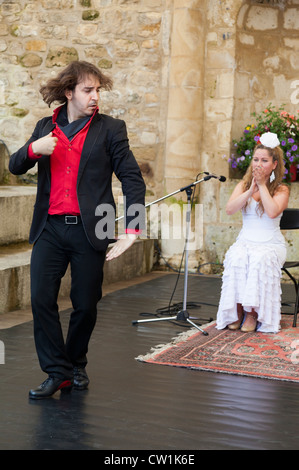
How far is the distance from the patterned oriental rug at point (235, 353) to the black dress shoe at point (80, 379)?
71 centimetres

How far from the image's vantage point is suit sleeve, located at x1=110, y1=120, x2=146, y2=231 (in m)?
3.34

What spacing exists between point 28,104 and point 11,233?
2.51m

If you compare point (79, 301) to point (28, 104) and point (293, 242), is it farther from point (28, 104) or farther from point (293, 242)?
point (28, 104)

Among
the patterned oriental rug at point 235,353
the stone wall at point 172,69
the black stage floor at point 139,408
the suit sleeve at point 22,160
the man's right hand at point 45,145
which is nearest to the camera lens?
the black stage floor at point 139,408

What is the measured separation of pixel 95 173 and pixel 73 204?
0.18m

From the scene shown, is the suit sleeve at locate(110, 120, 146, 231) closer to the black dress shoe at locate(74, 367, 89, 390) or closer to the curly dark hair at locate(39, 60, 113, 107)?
the curly dark hair at locate(39, 60, 113, 107)

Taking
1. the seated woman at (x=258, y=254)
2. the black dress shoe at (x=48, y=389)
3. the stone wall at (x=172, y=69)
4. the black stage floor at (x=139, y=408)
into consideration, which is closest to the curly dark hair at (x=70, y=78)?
the black dress shoe at (x=48, y=389)

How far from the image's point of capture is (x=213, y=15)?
8.23 meters

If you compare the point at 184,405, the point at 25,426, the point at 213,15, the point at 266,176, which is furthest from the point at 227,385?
the point at 213,15

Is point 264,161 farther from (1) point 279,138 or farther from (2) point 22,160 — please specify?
(1) point 279,138

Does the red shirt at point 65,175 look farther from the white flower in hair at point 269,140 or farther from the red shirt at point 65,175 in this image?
the white flower in hair at point 269,140

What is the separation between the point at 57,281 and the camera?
3455 millimetres

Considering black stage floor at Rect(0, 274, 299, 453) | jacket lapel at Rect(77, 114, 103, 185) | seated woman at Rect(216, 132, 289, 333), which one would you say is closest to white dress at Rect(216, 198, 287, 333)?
seated woman at Rect(216, 132, 289, 333)

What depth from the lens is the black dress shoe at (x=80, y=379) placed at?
3.65 metres
